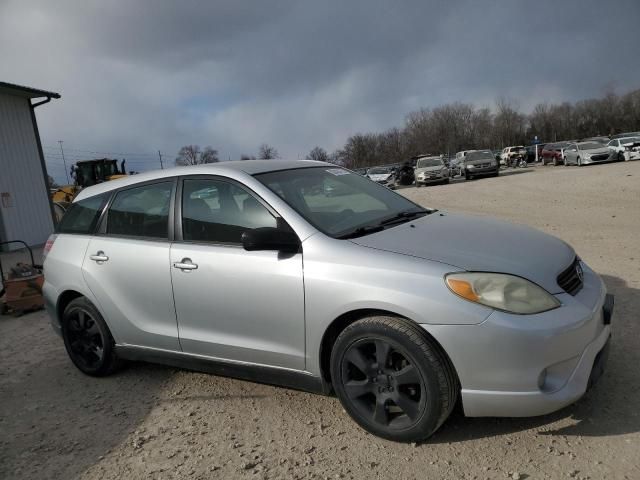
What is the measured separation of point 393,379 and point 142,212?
7.89 ft

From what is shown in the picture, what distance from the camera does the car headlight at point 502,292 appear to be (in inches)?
103

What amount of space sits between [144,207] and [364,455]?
2.52 meters

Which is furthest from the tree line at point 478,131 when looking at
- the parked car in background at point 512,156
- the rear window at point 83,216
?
the rear window at point 83,216

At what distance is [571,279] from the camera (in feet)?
9.79

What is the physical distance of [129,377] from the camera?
14.5ft

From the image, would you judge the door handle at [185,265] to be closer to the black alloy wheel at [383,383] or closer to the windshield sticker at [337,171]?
the black alloy wheel at [383,383]

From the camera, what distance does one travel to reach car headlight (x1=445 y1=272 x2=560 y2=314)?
2.62 m

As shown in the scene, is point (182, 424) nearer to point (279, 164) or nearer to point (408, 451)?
point (408, 451)

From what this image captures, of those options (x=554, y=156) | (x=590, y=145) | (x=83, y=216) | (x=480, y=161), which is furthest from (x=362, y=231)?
(x=554, y=156)

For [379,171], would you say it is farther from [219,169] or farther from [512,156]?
[219,169]

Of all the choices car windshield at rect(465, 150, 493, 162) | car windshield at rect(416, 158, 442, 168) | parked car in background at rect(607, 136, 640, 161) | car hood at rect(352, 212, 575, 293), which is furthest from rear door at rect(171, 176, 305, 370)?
parked car in background at rect(607, 136, 640, 161)

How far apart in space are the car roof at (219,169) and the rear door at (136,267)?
0.26 ft

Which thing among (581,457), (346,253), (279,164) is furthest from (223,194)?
(581,457)

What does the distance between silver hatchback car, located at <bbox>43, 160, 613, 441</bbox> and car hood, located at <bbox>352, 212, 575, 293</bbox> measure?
0.02 metres
